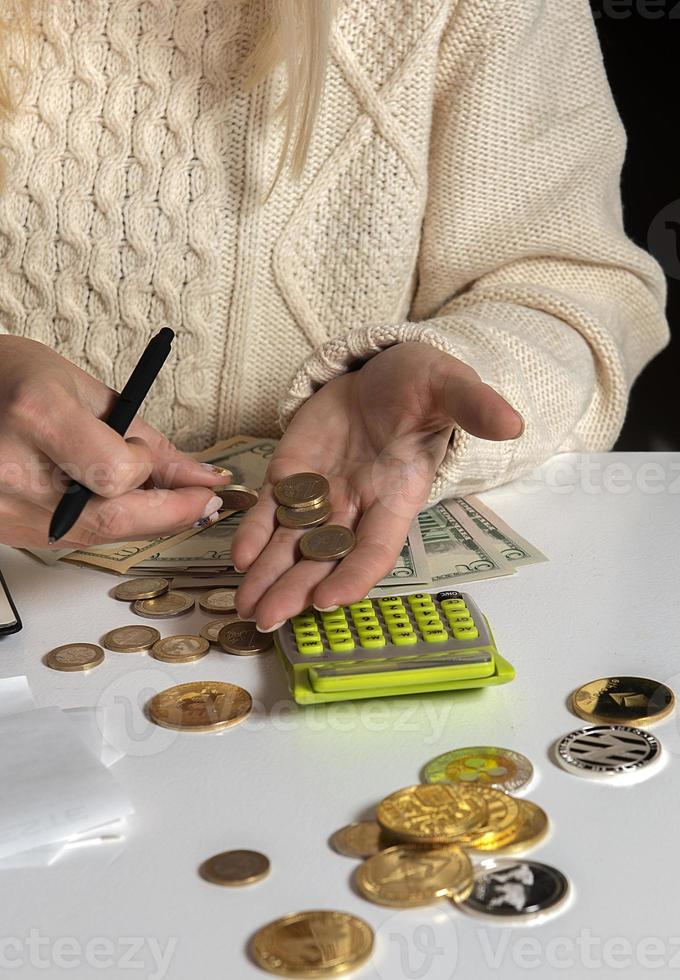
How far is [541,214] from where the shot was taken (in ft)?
3.62

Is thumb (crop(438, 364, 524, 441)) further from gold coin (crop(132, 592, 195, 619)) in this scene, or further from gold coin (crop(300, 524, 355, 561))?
gold coin (crop(132, 592, 195, 619))

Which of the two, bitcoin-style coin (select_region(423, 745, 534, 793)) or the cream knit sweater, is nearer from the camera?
bitcoin-style coin (select_region(423, 745, 534, 793))

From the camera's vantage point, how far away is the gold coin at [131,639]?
65 centimetres

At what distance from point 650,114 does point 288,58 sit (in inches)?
30.2

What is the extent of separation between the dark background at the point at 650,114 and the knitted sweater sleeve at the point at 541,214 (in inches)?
15.9

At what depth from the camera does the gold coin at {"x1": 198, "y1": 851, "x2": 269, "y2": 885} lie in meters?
0.43

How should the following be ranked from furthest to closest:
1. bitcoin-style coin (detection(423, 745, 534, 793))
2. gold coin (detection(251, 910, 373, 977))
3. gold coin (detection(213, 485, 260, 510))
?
gold coin (detection(213, 485, 260, 510)), bitcoin-style coin (detection(423, 745, 534, 793)), gold coin (detection(251, 910, 373, 977))

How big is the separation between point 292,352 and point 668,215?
28.9 inches

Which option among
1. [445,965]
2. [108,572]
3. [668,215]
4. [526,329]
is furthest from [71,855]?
[668,215]

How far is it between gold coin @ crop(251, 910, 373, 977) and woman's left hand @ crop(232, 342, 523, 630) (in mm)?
228

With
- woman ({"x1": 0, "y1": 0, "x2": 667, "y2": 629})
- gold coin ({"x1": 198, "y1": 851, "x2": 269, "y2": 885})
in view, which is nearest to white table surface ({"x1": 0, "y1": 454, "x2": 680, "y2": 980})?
gold coin ({"x1": 198, "y1": 851, "x2": 269, "y2": 885})

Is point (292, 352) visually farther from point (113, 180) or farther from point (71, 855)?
point (71, 855)

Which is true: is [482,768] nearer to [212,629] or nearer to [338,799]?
[338,799]

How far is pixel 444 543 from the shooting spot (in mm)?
814
